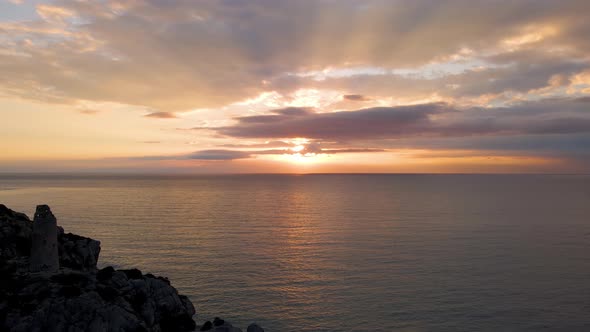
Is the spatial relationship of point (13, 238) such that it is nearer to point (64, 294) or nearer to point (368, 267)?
point (64, 294)

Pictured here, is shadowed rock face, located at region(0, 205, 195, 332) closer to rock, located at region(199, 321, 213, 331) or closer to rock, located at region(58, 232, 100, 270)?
rock, located at region(58, 232, 100, 270)

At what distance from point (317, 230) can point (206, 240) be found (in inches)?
1143

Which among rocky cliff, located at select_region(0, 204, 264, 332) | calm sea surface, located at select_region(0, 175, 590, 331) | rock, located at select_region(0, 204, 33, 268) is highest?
rock, located at select_region(0, 204, 33, 268)

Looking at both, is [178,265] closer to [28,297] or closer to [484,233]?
[28,297]

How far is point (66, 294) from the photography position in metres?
27.8

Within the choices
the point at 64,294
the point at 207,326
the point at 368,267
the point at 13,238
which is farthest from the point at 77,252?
the point at 368,267

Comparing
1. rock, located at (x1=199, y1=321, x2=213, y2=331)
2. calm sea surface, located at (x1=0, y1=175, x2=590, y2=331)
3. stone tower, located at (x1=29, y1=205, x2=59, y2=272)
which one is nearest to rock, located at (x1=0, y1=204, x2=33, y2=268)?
stone tower, located at (x1=29, y1=205, x2=59, y2=272)

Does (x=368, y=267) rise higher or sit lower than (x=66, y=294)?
lower

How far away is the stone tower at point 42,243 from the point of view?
1293 inches

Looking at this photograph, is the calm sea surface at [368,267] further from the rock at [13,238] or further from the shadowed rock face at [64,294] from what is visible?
the rock at [13,238]

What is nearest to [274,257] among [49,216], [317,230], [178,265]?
[178,265]

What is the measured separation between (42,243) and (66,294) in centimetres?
816

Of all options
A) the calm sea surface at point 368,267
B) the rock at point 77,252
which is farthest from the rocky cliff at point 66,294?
the calm sea surface at point 368,267

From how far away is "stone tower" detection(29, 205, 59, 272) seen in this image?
108 ft
